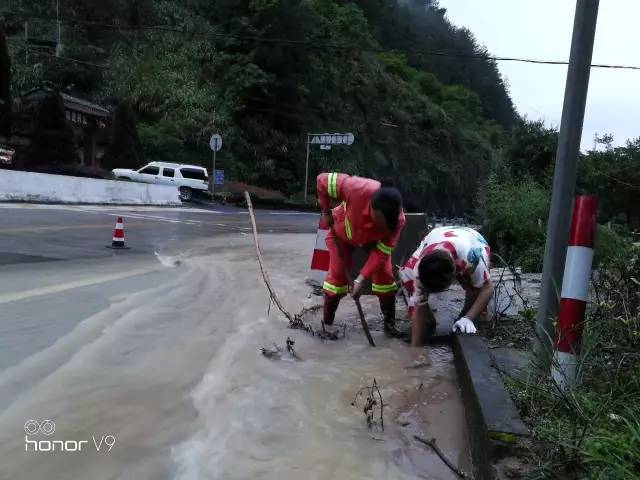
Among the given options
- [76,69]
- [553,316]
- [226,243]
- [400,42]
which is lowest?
[226,243]

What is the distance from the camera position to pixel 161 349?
158 inches

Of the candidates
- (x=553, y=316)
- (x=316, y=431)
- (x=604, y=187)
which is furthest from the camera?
(x=604, y=187)

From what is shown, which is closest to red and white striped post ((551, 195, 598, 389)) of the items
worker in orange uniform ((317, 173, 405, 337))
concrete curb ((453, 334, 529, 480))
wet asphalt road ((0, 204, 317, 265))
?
concrete curb ((453, 334, 529, 480))

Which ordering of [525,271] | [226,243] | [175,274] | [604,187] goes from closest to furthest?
[175,274], [525,271], [226,243], [604,187]

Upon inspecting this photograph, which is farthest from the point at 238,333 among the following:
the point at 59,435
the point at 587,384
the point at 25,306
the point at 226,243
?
the point at 226,243

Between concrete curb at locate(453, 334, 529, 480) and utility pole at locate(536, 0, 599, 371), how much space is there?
14.0 inches

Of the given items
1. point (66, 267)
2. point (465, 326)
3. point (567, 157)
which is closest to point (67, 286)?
point (66, 267)

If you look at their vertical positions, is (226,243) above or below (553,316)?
below

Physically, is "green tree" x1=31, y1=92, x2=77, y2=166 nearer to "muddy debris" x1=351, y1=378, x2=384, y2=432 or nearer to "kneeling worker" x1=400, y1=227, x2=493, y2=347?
"kneeling worker" x1=400, y1=227, x2=493, y2=347

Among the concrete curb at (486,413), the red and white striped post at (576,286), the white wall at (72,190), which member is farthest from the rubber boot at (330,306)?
the white wall at (72,190)

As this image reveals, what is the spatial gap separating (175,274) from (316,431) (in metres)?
4.52

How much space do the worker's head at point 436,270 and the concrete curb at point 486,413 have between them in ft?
1.81

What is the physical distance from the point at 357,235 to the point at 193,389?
78.7 inches

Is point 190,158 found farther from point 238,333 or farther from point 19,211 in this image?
point 238,333
